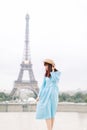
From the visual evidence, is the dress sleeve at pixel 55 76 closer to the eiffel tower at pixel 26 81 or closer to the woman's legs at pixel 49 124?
the woman's legs at pixel 49 124

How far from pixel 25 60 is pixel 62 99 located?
780cm

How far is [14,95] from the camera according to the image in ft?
133

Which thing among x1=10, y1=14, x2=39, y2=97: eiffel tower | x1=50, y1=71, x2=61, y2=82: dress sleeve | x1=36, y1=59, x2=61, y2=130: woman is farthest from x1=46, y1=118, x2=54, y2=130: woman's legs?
x1=10, y1=14, x2=39, y2=97: eiffel tower

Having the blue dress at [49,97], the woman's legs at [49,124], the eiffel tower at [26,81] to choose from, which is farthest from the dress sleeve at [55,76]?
the eiffel tower at [26,81]

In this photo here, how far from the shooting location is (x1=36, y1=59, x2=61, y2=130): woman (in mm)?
4360

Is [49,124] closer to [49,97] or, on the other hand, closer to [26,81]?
[49,97]

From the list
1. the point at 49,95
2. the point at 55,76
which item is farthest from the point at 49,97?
the point at 55,76

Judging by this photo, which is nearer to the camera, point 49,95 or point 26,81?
point 49,95

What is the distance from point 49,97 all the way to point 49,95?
21 mm

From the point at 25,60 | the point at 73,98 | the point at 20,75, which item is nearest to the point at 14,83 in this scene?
the point at 20,75

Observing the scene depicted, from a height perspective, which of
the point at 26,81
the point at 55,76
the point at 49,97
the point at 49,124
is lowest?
the point at 26,81

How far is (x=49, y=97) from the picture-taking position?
4.36 metres

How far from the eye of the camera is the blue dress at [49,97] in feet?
14.3

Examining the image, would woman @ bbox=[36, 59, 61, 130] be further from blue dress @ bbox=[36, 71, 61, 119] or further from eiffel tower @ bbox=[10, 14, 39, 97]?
eiffel tower @ bbox=[10, 14, 39, 97]
